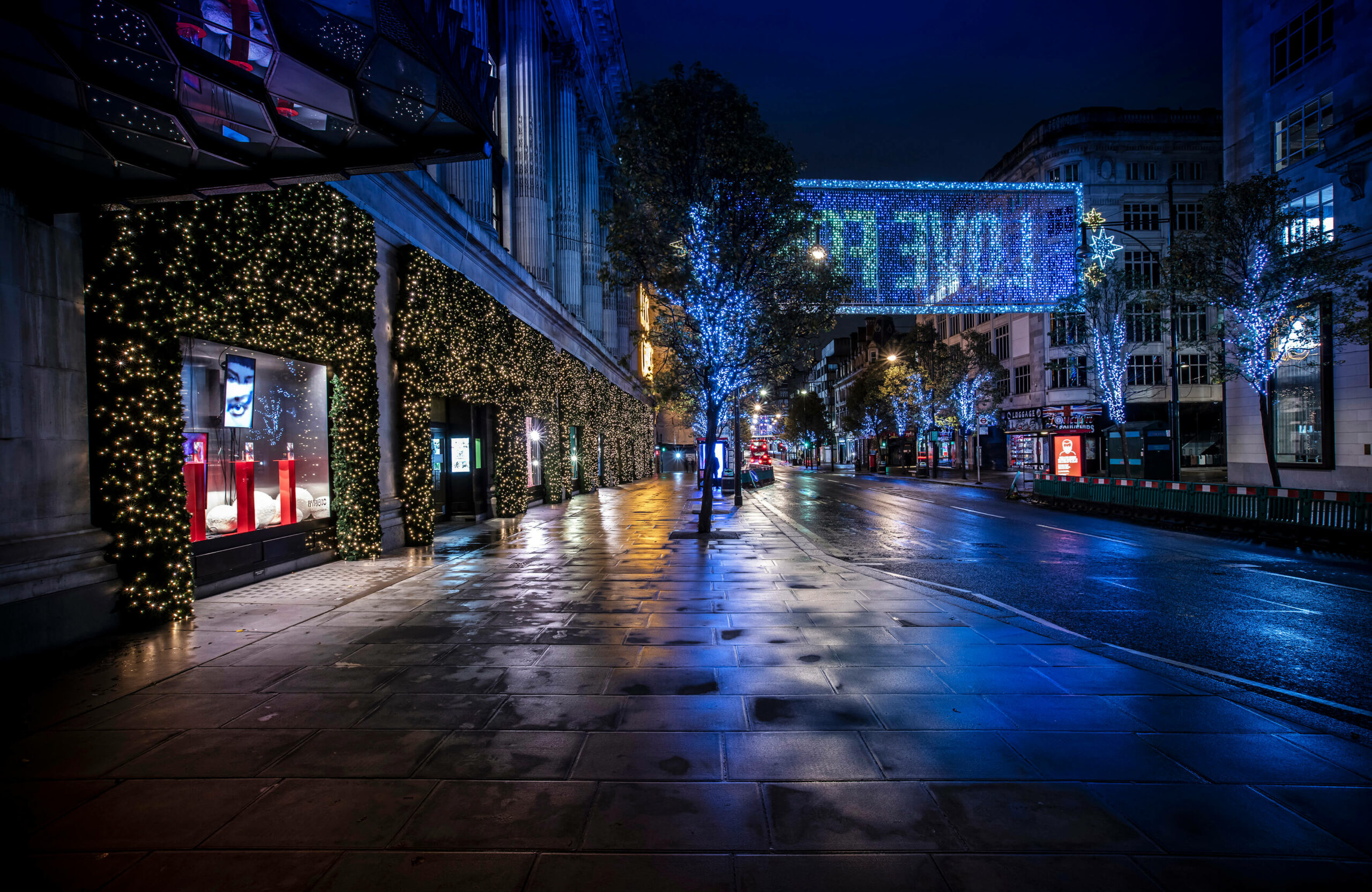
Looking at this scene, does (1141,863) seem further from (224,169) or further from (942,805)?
(224,169)

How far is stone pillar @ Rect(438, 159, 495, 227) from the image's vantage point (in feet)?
53.3

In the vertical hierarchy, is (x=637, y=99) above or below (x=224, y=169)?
above

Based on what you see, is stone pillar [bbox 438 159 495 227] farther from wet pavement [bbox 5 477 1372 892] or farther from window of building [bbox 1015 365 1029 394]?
window of building [bbox 1015 365 1029 394]

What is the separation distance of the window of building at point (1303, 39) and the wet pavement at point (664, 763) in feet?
90.8

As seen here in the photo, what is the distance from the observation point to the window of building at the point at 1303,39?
20.9 m

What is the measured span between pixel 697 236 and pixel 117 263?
10.6 m

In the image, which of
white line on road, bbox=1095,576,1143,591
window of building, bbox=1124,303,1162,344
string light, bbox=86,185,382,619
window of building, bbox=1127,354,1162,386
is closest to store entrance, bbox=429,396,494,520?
string light, bbox=86,185,382,619

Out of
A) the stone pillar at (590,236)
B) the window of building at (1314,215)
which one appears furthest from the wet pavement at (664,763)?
the stone pillar at (590,236)

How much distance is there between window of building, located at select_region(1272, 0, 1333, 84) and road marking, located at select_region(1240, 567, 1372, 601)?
2200 centimetres

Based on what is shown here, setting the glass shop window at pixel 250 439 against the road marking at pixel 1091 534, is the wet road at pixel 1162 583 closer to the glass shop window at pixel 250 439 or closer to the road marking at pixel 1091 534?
the road marking at pixel 1091 534

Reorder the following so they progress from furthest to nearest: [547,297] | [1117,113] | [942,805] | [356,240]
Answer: [1117,113]
[547,297]
[356,240]
[942,805]

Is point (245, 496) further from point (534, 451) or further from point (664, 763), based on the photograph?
point (534, 451)

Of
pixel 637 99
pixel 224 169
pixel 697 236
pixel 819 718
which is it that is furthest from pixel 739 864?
pixel 637 99

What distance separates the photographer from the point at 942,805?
3373 mm
